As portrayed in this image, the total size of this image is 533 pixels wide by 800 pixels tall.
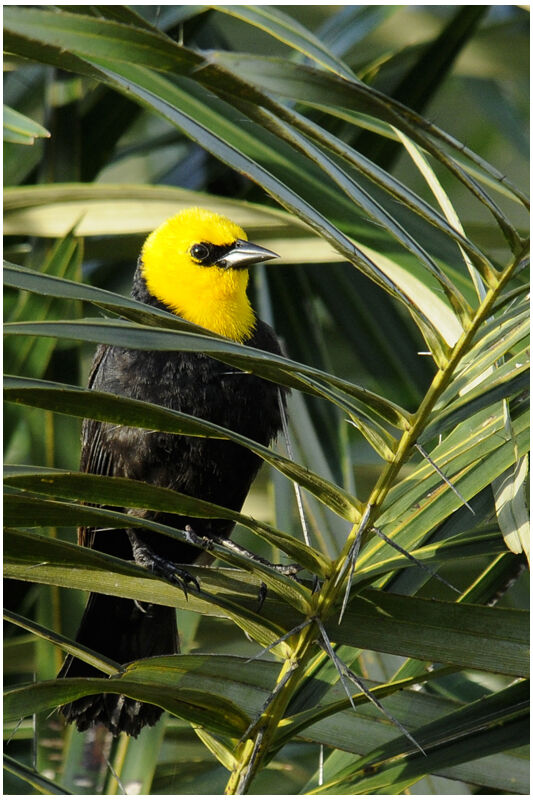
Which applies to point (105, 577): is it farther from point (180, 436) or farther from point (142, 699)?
point (180, 436)

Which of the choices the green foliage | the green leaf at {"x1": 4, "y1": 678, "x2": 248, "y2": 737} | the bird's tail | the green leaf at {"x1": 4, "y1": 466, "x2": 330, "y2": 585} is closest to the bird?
the bird's tail

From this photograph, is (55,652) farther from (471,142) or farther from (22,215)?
(471,142)

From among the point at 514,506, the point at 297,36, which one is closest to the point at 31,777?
the point at 514,506

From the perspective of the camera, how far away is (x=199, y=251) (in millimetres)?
2285

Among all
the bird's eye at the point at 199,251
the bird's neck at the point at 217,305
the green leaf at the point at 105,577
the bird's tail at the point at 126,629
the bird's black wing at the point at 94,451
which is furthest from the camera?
the bird's eye at the point at 199,251

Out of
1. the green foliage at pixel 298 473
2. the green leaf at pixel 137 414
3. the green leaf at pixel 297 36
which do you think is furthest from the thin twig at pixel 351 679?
the green leaf at pixel 297 36

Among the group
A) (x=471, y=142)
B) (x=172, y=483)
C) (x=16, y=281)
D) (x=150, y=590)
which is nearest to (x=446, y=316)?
(x=150, y=590)

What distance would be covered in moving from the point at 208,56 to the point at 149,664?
723 mm

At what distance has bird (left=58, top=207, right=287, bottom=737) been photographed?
197 cm

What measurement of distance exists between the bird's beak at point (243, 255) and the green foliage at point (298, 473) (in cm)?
11

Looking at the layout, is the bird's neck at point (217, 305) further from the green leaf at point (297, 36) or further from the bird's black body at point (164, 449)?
the green leaf at point (297, 36)

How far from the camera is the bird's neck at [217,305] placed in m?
2.16

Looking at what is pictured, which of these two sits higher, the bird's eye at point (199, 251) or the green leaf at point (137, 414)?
the bird's eye at point (199, 251)

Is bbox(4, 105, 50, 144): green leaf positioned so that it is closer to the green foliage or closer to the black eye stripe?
the green foliage
